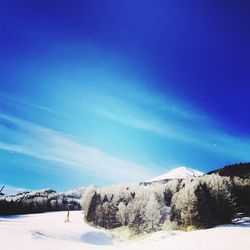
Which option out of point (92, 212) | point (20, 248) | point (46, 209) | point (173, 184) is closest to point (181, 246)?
point (20, 248)

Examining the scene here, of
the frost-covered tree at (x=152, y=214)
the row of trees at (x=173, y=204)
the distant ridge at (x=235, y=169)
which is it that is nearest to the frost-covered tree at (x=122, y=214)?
the row of trees at (x=173, y=204)

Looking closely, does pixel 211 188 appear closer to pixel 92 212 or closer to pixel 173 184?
pixel 173 184

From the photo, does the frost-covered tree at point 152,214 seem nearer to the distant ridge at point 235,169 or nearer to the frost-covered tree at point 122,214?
the frost-covered tree at point 122,214

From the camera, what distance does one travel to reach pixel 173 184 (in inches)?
3164

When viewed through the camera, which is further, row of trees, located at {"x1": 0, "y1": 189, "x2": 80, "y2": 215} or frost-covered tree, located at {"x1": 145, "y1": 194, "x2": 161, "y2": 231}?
row of trees, located at {"x1": 0, "y1": 189, "x2": 80, "y2": 215}

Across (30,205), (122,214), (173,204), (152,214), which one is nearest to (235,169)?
(122,214)

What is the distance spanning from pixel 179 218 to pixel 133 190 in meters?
31.3

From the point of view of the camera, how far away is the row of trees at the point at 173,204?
183ft

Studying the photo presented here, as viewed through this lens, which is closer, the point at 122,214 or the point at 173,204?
the point at 173,204

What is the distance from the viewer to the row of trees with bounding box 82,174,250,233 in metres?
55.9

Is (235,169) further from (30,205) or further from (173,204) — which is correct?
(30,205)

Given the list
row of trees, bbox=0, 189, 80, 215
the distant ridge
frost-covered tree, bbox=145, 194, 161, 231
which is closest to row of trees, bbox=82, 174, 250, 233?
frost-covered tree, bbox=145, 194, 161, 231

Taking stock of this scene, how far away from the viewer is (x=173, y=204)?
209 ft

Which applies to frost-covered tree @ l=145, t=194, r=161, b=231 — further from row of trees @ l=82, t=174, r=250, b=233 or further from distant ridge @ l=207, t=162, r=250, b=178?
distant ridge @ l=207, t=162, r=250, b=178
